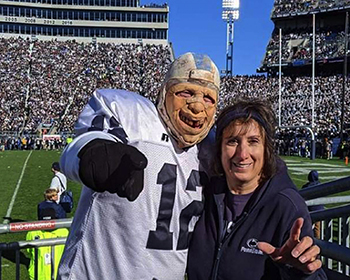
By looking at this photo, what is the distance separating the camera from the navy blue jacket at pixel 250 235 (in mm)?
1909

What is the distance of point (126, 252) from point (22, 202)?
32.7 ft

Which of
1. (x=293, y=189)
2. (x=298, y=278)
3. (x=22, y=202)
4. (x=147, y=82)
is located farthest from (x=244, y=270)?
(x=147, y=82)

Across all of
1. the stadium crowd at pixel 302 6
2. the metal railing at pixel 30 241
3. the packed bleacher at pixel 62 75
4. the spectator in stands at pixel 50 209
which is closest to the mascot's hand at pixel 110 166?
the metal railing at pixel 30 241

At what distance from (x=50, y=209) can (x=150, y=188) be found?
170 inches

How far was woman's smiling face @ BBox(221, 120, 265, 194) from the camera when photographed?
2.03m

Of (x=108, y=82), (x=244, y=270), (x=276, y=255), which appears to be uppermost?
(x=108, y=82)

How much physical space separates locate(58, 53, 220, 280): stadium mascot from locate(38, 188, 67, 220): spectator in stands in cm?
406

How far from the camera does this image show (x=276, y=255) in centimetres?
168

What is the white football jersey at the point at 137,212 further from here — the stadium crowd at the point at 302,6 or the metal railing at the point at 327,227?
the stadium crowd at the point at 302,6

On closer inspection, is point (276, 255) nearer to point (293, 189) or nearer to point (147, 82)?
point (293, 189)

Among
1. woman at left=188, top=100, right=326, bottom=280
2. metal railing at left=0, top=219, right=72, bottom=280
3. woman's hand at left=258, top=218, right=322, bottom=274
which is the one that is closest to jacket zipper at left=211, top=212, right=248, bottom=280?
woman at left=188, top=100, right=326, bottom=280

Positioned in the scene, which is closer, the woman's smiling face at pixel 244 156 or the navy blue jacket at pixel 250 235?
the navy blue jacket at pixel 250 235

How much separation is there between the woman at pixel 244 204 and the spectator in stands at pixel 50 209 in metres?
4.11

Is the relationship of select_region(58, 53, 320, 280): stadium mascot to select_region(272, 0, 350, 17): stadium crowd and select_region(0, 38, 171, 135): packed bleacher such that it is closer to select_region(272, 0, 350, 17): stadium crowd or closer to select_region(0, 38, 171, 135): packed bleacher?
select_region(0, 38, 171, 135): packed bleacher
